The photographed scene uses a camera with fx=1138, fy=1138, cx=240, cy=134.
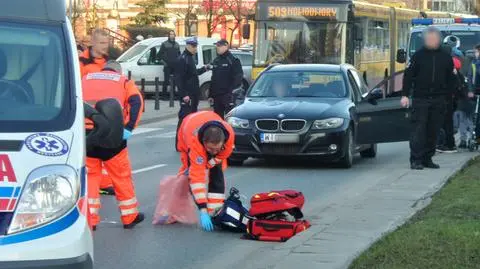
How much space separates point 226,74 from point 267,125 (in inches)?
110

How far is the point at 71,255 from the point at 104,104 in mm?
1092

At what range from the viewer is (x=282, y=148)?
51.8 feet

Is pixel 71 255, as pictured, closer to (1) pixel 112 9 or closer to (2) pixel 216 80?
(2) pixel 216 80

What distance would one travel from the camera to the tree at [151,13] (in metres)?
59.7

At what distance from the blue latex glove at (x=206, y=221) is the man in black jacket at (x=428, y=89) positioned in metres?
5.09

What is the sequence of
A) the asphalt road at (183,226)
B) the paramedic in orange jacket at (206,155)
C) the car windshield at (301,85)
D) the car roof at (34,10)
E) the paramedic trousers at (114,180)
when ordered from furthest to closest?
the car windshield at (301,85) < the paramedic in orange jacket at (206,155) < the paramedic trousers at (114,180) < the asphalt road at (183,226) < the car roof at (34,10)

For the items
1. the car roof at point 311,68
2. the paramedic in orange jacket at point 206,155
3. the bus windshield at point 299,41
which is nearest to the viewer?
the paramedic in orange jacket at point 206,155

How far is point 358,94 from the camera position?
17.3m

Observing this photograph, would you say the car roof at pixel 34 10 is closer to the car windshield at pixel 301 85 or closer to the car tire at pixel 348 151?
the car tire at pixel 348 151

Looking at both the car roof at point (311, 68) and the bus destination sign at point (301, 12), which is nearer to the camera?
the car roof at point (311, 68)

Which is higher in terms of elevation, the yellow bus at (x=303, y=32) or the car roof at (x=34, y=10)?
the car roof at (x=34, y=10)

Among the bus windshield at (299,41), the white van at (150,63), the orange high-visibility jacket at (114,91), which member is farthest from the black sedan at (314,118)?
the white van at (150,63)

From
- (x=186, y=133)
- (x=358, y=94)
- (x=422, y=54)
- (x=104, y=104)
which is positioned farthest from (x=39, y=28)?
(x=358, y=94)

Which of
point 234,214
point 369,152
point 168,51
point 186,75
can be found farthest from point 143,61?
point 234,214
